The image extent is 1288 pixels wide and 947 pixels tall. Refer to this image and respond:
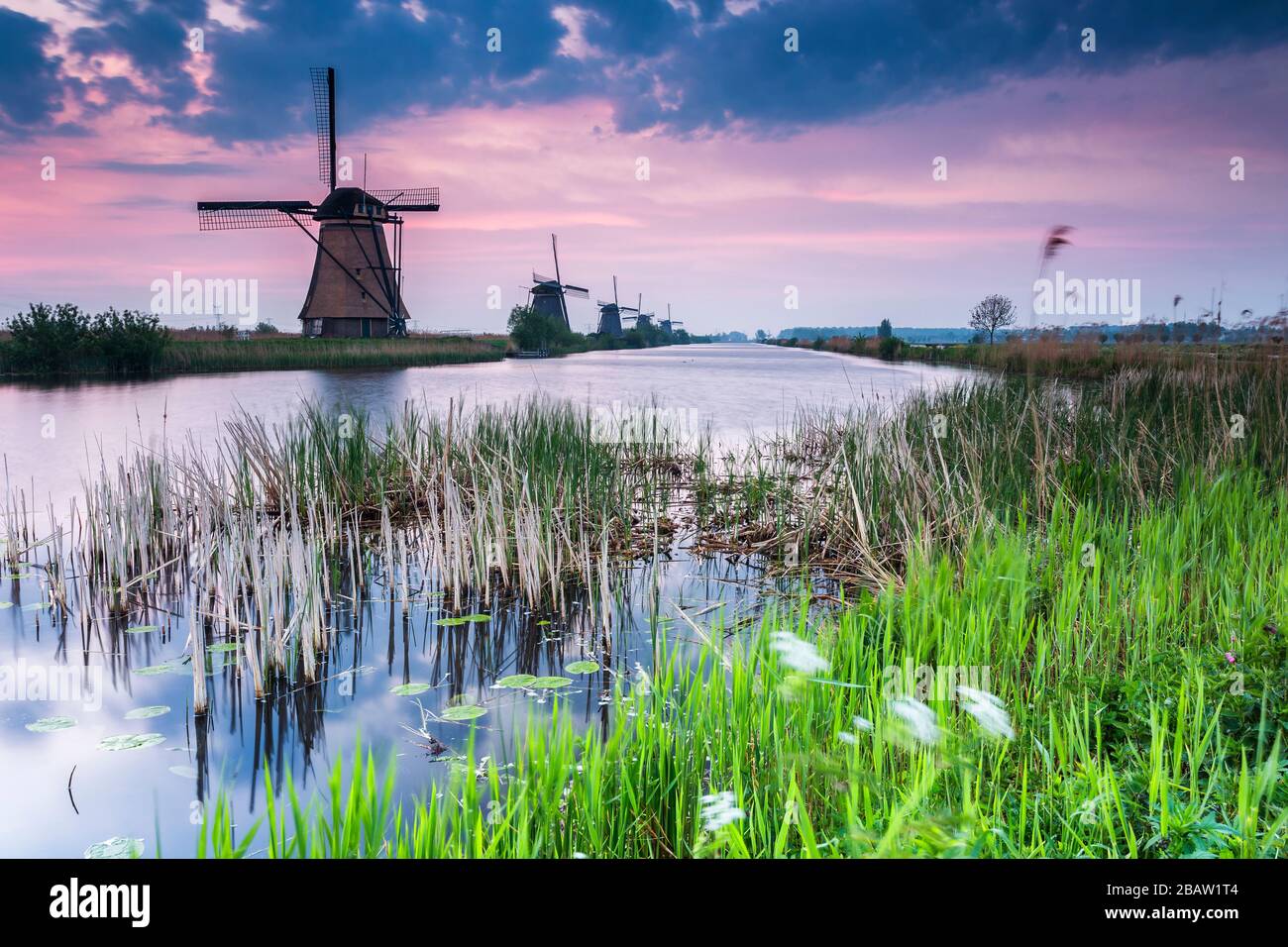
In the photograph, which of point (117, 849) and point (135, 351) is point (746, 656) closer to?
point (117, 849)

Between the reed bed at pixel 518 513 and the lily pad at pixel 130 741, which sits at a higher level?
the reed bed at pixel 518 513

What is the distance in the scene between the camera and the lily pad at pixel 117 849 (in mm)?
→ 2451

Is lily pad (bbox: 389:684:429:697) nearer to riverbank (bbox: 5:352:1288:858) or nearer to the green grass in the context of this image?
riverbank (bbox: 5:352:1288:858)

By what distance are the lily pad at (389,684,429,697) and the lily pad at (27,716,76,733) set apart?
1.33 metres

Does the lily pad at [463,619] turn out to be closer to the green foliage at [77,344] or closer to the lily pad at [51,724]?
the lily pad at [51,724]

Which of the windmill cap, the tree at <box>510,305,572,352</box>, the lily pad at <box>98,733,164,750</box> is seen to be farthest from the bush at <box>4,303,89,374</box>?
the tree at <box>510,305,572,352</box>

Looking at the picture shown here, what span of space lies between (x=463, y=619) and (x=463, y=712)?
111 cm


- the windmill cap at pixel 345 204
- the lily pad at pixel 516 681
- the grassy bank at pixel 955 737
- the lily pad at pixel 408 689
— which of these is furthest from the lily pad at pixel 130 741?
the windmill cap at pixel 345 204

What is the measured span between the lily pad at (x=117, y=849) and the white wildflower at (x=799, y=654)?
7.15 feet

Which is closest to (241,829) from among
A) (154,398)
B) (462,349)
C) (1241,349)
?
(1241,349)

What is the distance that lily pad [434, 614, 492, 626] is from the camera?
4379 mm
